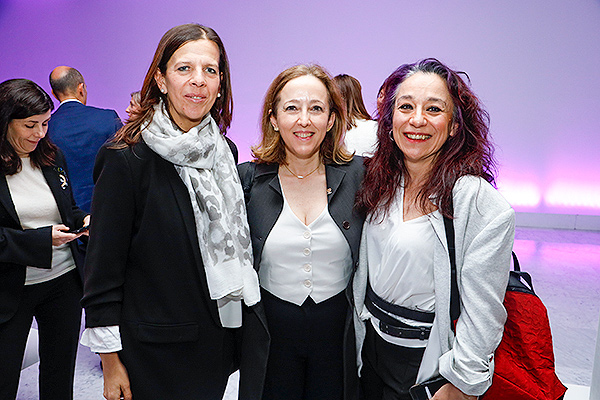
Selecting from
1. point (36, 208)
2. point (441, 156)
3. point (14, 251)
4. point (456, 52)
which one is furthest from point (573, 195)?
point (14, 251)

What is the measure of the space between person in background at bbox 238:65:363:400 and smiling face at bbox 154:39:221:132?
14.2 inches

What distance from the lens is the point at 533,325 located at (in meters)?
1.40

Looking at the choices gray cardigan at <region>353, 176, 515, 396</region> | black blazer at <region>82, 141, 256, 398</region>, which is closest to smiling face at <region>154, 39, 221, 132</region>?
black blazer at <region>82, 141, 256, 398</region>

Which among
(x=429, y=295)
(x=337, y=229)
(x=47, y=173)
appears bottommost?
(x=429, y=295)

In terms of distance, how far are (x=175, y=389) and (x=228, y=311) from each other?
1.07ft

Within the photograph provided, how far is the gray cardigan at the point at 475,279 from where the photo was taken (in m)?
1.36

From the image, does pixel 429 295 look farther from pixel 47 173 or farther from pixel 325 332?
pixel 47 173

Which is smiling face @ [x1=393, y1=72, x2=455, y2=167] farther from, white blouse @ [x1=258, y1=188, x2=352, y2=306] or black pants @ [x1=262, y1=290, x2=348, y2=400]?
black pants @ [x1=262, y1=290, x2=348, y2=400]

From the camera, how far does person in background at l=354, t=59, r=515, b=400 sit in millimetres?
1379

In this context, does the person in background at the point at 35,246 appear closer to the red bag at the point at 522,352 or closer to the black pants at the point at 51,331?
the black pants at the point at 51,331

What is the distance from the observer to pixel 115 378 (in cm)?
155

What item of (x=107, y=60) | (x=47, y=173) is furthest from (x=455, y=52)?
(x=47, y=173)

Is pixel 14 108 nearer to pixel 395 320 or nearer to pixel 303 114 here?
pixel 303 114

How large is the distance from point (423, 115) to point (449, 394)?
0.93 m
